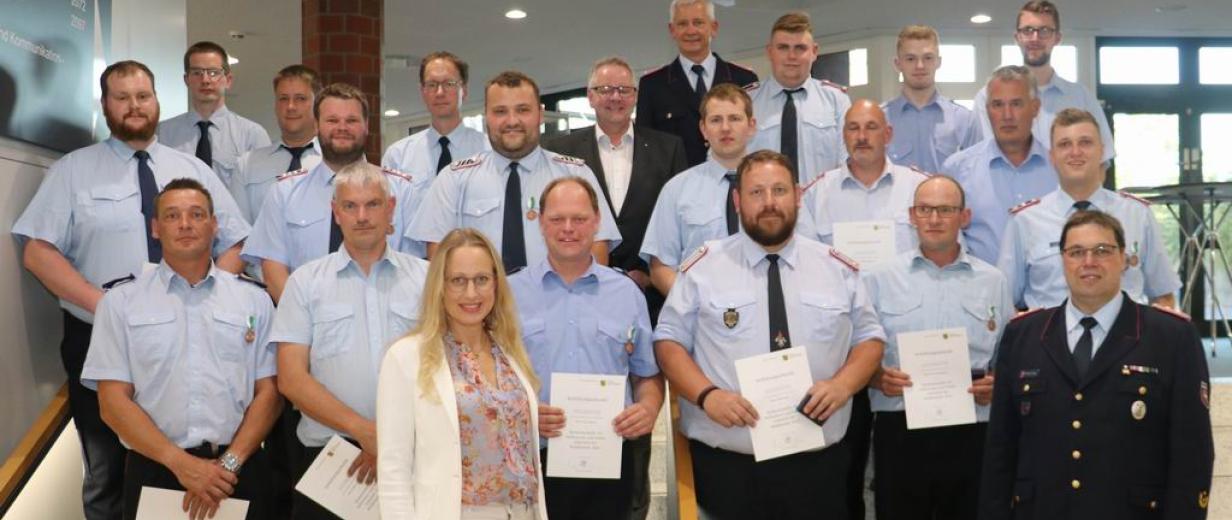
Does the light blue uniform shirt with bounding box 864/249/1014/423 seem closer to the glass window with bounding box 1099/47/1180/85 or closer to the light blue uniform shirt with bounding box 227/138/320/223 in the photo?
the light blue uniform shirt with bounding box 227/138/320/223

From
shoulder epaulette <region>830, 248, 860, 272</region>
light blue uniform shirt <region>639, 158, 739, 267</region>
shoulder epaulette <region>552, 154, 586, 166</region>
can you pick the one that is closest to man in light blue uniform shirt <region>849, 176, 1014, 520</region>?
shoulder epaulette <region>830, 248, 860, 272</region>

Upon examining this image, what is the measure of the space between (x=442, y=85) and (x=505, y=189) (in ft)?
3.33

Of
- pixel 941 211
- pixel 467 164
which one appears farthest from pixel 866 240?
pixel 467 164

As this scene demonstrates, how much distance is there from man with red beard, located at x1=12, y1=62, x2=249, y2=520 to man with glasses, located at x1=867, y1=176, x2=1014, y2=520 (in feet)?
8.53

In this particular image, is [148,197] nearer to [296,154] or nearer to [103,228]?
[103,228]

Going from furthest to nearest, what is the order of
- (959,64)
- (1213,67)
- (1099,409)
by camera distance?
(1213,67) < (959,64) < (1099,409)

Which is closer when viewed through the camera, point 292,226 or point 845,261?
point 845,261

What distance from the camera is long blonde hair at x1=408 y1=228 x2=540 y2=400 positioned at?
329 cm

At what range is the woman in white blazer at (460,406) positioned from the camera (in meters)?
3.22

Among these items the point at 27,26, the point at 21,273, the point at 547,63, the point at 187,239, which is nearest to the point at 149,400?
the point at 187,239

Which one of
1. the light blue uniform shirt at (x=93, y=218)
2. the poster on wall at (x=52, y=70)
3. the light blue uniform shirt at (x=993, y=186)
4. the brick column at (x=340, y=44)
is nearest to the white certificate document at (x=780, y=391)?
the light blue uniform shirt at (x=993, y=186)

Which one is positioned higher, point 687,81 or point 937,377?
point 687,81

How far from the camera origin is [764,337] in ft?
13.4

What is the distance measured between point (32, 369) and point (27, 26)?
1417mm
